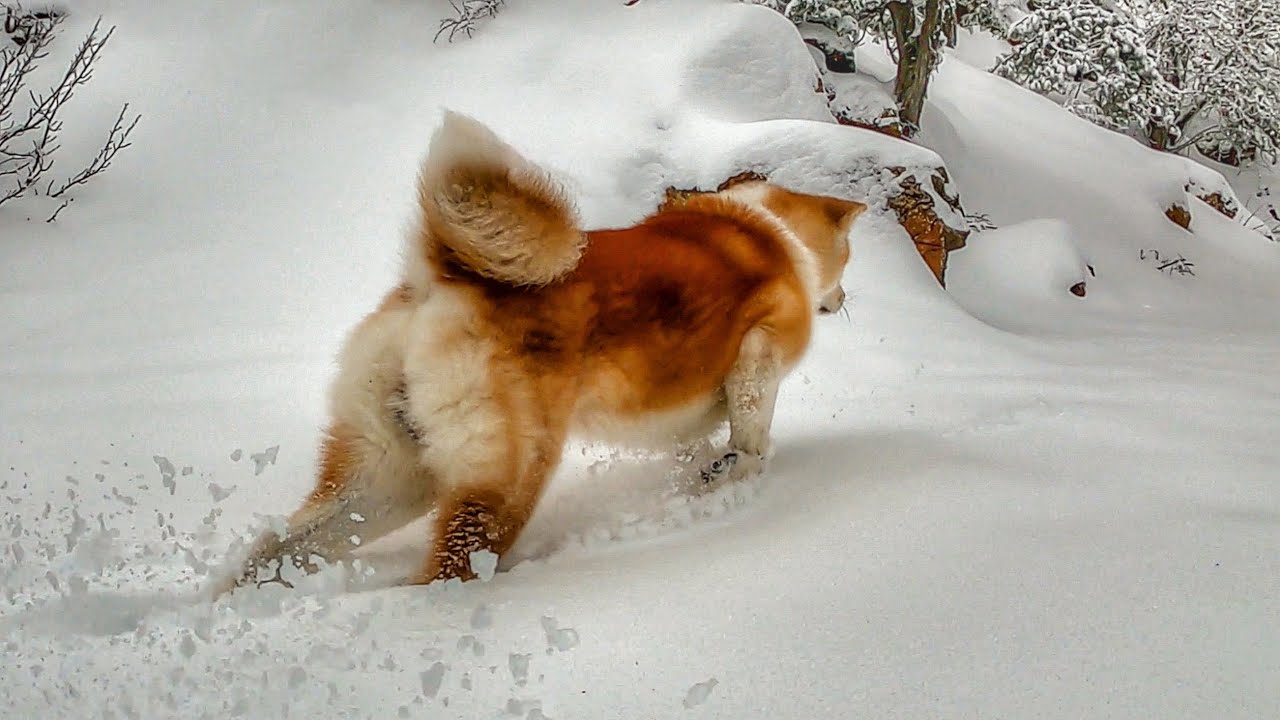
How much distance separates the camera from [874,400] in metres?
3.58

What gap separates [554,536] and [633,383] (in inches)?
15.9

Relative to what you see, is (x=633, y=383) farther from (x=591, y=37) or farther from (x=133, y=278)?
(x=591, y=37)

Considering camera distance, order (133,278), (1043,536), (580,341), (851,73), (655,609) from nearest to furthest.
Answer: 1. (655,609)
2. (1043,536)
3. (580,341)
4. (133,278)
5. (851,73)

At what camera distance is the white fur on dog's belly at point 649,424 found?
2.18 meters

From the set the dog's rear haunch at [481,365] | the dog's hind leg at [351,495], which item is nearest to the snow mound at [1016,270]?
the dog's rear haunch at [481,365]

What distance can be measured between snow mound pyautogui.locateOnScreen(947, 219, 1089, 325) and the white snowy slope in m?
0.05

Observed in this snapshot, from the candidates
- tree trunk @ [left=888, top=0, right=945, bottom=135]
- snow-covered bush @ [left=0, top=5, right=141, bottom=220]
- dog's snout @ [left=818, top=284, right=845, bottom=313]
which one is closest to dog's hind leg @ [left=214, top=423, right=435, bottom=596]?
dog's snout @ [left=818, top=284, right=845, bottom=313]

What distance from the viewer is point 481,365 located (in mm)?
1968

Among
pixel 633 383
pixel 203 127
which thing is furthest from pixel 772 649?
pixel 203 127

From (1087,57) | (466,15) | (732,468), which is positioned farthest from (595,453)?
(1087,57)

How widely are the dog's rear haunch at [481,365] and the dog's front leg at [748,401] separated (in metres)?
0.26

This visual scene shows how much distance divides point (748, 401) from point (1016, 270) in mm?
5855

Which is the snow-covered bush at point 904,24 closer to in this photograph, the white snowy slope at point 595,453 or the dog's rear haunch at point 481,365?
the white snowy slope at point 595,453

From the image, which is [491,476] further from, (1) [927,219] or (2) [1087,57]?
(2) [1087,57]
